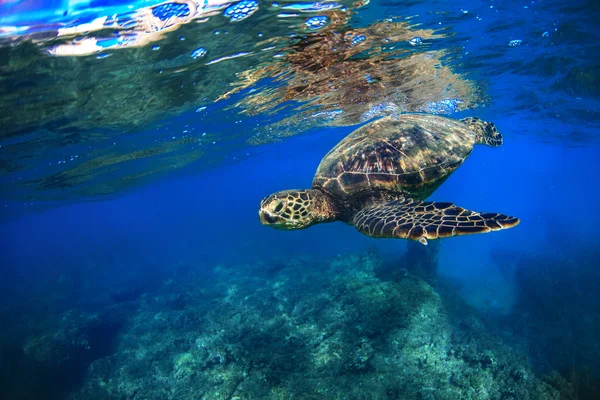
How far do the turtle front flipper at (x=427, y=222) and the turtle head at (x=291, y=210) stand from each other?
1.11 m

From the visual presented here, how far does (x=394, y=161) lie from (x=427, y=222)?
231cm

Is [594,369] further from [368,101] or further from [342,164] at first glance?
[368,101]

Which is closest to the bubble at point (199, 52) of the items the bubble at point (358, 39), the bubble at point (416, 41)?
the bubble at point (358, 39)

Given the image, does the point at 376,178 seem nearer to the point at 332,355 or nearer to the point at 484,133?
the point at 484,133

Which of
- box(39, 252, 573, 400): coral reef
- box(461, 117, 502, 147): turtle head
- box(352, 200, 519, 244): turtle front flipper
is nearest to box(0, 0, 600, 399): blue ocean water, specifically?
box(39, 252, 573, 400): coral reef

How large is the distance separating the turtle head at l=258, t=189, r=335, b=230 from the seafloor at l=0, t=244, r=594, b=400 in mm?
5246

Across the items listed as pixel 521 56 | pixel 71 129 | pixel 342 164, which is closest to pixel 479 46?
pixel 521 56

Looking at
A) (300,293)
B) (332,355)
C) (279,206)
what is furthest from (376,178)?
(300,293)

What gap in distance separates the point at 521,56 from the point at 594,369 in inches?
453

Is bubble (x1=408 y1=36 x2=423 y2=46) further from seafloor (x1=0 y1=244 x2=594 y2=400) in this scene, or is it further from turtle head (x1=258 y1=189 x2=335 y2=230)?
seafloor (x1=0 y1=244 x2=594 y2=400)

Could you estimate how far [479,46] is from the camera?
10.2m

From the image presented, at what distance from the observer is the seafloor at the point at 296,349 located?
8.30 metres

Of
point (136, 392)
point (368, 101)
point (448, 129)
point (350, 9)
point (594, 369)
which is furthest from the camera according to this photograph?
point (368, 101)

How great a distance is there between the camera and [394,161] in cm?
588
